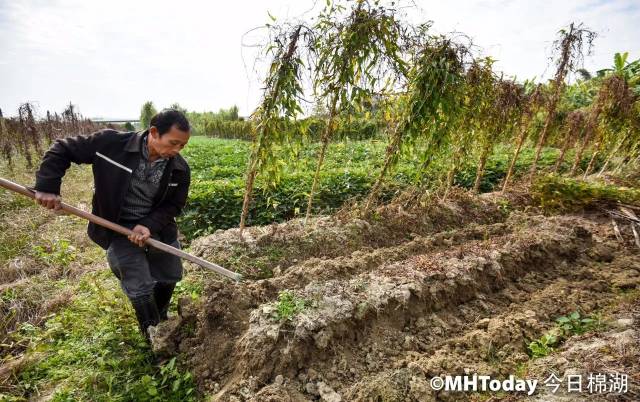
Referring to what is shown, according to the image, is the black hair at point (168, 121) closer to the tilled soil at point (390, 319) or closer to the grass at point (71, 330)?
the tilled soil at point (390, 319)

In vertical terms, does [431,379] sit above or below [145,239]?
below

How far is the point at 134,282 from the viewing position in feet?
9.49

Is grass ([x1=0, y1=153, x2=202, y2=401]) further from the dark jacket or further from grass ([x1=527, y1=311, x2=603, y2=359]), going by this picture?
grass ([x1=527, y1=311, x2=603, y2=359])

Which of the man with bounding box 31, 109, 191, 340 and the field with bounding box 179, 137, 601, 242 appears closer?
the man with bounding box 31, 109, 191, 340

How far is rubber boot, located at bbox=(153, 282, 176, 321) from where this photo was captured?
3.26 metres

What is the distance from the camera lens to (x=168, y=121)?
2.64 metres

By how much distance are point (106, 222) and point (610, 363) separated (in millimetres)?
3765

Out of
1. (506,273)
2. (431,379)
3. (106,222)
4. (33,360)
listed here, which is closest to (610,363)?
(431,379)

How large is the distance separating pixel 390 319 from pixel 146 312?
6.91 ft

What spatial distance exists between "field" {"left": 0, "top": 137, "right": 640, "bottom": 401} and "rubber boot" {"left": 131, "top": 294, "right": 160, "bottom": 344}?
0.49ft

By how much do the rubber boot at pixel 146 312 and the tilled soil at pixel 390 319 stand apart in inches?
5.7

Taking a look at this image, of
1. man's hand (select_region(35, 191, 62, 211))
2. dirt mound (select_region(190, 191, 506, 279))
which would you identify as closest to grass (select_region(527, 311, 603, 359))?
dirt mound (select_region(190, 191, 506, 279))

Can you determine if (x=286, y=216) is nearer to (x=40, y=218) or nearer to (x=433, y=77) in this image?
(x=433, y=77)

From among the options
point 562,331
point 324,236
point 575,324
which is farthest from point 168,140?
point 575,324
